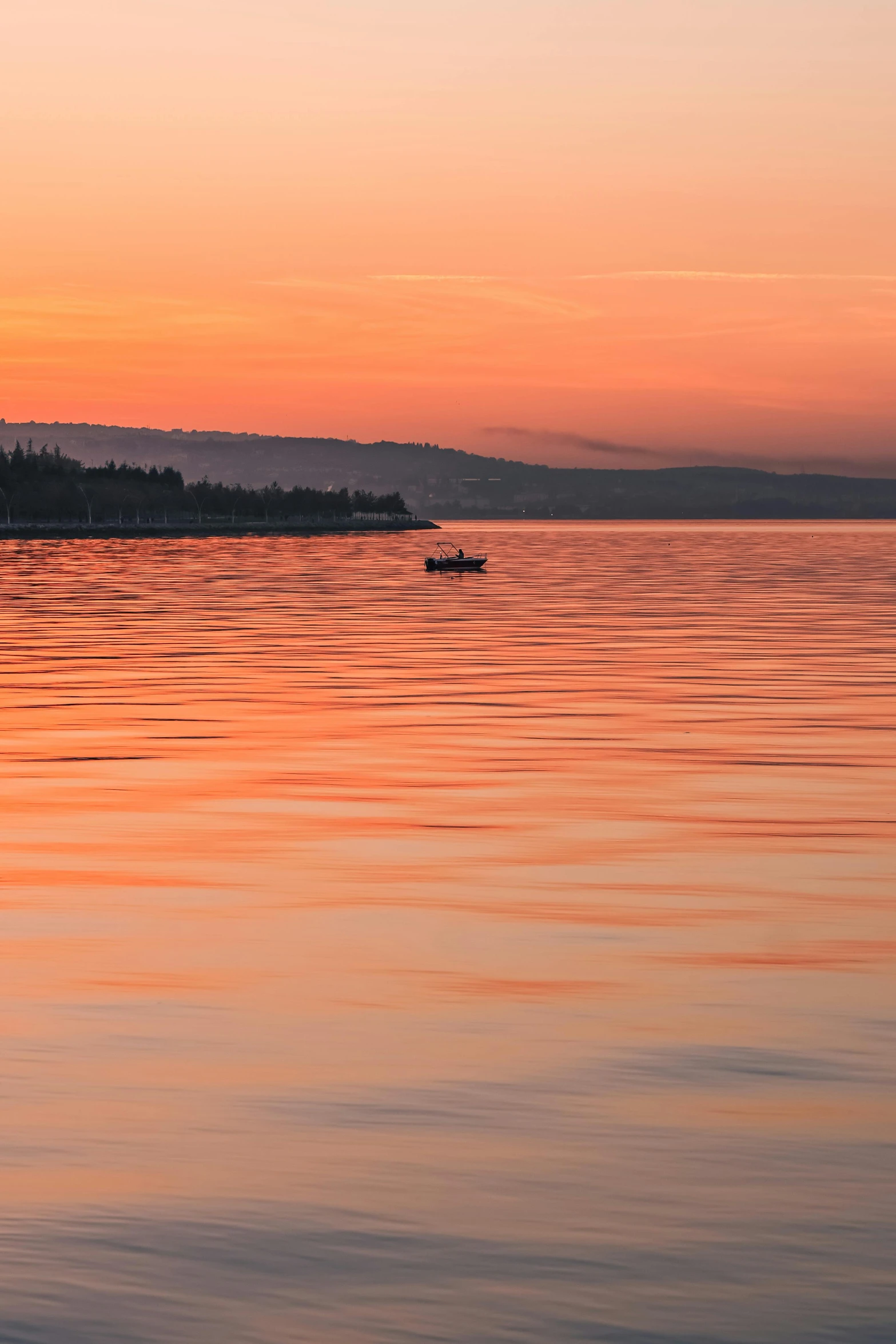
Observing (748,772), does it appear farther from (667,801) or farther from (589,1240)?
(589,1240)

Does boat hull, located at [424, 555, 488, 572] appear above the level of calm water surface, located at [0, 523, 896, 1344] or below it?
below

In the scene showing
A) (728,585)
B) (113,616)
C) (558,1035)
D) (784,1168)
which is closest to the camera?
(784,1168)

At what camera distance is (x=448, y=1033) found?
14.8 m

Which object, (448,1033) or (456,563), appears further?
(456,563)

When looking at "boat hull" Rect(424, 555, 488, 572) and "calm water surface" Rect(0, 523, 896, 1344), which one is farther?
"boat hull" Rect(424, 555, 488, 572)

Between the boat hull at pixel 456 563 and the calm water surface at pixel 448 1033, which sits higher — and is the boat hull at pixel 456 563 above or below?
below

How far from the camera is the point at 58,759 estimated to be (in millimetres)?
33938

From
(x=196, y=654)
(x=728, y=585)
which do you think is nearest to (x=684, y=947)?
(x=196, y=654)

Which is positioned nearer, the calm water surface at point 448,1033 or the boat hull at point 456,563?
the calm water surface at point 448,1033

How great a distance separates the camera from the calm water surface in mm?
9562

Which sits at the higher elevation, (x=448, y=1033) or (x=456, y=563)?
(x=448, y=1033)

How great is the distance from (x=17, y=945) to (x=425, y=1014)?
16.3 ft

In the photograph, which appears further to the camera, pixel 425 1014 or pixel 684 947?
pixel 684 947

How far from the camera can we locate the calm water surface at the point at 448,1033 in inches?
376
